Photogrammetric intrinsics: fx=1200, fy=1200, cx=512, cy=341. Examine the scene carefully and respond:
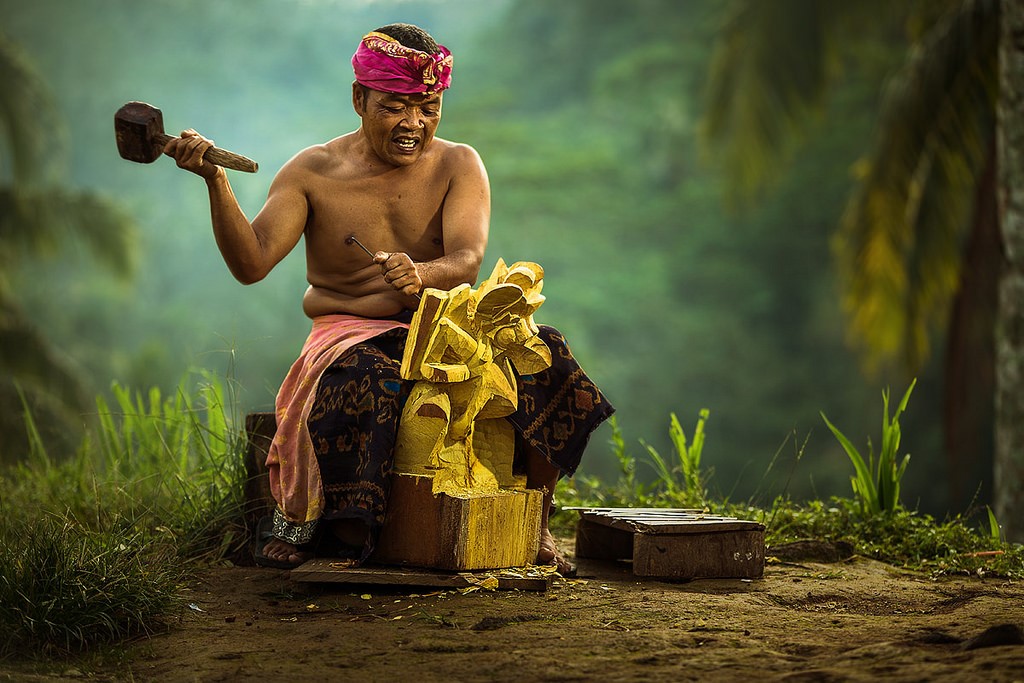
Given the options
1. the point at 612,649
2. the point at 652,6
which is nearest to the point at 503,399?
the point at 612,649

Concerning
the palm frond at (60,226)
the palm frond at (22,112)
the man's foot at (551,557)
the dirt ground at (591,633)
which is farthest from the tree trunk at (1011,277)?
the palm frond at (60,226)

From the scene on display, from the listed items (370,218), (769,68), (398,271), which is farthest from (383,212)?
(769,68)

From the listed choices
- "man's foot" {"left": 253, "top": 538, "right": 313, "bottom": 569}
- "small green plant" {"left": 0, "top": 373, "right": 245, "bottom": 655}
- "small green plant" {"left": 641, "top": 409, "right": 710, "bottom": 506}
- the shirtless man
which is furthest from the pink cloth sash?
"small green plant" {"left": 641, "top": 409, "right": 710, "bottom": 506}

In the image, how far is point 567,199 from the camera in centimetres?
2370

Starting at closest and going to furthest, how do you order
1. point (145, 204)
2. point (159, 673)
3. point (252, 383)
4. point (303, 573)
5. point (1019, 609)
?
1. point (159, 673)
2. point (1019, 609)
3. point (303, 573)
4. point (252, 383)
5. point (145, 204)

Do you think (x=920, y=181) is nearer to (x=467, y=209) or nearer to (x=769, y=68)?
(x=769, y=68)

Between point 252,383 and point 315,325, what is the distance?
2054cm

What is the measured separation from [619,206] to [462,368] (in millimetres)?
20448

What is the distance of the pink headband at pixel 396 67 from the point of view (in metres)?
3.75

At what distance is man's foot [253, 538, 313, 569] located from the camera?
12.3 feet

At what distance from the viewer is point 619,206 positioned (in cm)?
2361

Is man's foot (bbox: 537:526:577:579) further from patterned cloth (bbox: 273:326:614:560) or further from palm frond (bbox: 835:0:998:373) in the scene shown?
palm frond (bbox: 835:0:998:373)

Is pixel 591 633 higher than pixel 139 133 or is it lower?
lower

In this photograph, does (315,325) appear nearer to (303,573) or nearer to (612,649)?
(303,573)
